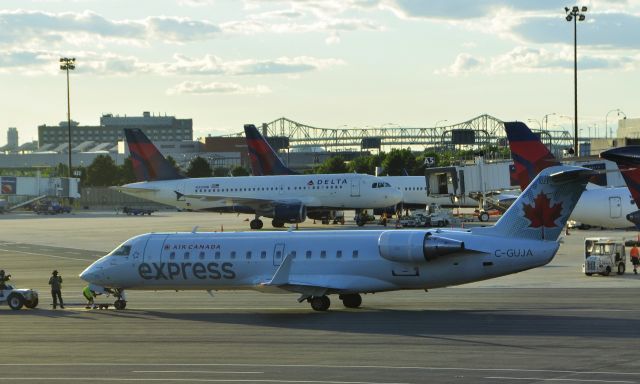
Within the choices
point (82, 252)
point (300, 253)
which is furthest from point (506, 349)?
point (82, 252)

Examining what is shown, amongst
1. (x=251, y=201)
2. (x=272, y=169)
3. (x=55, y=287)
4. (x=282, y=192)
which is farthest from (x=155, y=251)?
(x=272, y=169)

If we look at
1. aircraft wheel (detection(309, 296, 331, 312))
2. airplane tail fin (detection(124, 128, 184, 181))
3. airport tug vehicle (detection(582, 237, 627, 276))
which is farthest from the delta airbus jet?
aircraft wheel (detection(309, 296, 331, 312))

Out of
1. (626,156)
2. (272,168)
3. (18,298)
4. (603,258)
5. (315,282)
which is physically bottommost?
(18,298)

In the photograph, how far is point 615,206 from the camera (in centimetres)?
7869

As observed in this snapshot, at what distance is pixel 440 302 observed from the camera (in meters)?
42.5

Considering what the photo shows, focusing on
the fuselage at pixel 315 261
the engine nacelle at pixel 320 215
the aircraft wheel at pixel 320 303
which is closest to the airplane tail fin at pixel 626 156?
the fuselage at pixel 315 261

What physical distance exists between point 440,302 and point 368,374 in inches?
655

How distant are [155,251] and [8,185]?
471 feet

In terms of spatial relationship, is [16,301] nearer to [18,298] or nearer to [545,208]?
[18,298]

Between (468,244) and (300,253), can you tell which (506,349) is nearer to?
(468,244)

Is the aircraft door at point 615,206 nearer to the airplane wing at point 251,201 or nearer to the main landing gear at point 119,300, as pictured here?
the airplane wing at point 251,201

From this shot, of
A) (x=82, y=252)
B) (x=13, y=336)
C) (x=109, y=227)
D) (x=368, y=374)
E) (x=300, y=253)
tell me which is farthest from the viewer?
(x=109, y=227)

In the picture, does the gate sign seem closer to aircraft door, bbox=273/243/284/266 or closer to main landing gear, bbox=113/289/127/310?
main landing gear, bbox=113/289/127/310

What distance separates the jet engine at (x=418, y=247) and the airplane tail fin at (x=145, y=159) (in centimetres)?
6434
